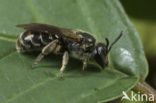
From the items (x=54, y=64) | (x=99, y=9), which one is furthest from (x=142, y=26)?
(x=54, y=64)

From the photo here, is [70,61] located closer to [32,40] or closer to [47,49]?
[47,49]

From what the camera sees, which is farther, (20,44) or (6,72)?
(20,44)

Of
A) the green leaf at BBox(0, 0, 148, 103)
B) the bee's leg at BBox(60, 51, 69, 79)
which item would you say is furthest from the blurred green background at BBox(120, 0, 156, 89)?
the bee's leg at BBox(60, 51, 69, 79)

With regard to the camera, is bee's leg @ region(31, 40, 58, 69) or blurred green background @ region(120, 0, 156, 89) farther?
blurred green background @ region(120, 0, 156, 89)

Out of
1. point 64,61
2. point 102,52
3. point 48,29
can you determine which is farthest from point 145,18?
point 48,29

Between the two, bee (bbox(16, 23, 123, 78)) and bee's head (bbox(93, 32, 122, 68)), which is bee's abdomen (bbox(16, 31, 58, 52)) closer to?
bee (bbox(16, 23, 123, 78))

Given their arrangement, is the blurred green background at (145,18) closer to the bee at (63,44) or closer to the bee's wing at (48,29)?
the bee at (63,44)

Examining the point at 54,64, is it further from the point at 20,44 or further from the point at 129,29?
the point at 129,29
